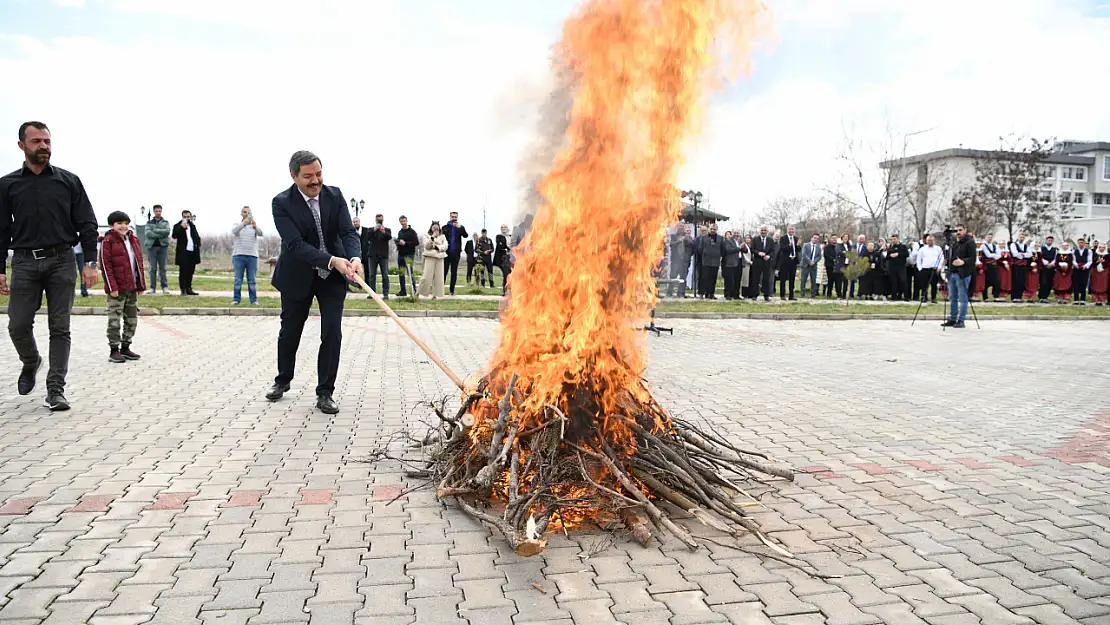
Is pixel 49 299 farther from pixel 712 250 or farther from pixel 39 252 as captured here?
pixel 712 250

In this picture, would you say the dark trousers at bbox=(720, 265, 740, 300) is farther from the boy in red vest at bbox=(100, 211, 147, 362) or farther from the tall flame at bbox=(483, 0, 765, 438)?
the tall flame at bbox=(483, 0, 765, 438)

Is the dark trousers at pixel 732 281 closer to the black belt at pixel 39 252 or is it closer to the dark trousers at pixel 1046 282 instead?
the dark trousers at pixel 1046 282

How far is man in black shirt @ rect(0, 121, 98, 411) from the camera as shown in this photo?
655cm

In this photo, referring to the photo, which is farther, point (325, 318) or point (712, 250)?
point (712, 250)

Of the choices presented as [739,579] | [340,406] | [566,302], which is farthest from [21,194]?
[739,579]

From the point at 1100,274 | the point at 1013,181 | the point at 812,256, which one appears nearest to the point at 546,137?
the point at 812,256

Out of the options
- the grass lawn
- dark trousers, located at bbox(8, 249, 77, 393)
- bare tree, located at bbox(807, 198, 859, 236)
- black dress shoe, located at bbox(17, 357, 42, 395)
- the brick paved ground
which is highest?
bare tree, located at bbox(807, 198, 859, 236)

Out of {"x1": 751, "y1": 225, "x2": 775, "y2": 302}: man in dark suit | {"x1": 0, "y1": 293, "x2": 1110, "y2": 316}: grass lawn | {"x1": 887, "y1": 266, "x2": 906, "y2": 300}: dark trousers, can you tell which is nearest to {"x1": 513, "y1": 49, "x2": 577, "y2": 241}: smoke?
{"x1": 0, "y1": 293, "x2": 1110, "y2": 316}: grass lawn

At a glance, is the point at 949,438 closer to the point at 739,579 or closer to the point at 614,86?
the point at 739,579

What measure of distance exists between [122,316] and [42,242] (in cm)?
355

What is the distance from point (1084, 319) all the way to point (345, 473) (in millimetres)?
21907

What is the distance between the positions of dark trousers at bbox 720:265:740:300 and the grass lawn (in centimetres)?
148

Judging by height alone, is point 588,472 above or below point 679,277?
below

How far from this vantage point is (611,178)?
4.18m
